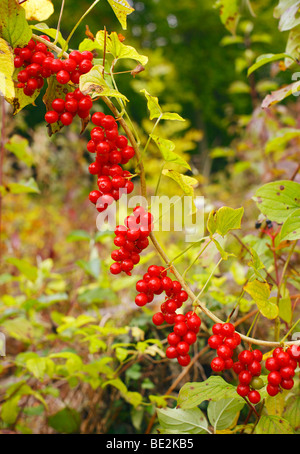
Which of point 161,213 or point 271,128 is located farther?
point 271,128

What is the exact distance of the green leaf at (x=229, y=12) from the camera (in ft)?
2.44

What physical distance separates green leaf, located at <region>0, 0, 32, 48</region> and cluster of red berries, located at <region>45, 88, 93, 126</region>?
88 mm

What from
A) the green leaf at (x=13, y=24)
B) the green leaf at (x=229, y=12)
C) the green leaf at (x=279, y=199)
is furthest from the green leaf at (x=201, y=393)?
the green leaf at (x=229, y=12)

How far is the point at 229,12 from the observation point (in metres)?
0.76

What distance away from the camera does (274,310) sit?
1.42ft

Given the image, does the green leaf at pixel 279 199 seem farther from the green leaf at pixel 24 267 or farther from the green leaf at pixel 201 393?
the green leaf at pixel 24 267

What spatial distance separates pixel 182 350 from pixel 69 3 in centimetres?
545

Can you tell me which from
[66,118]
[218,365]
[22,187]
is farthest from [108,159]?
[22,187]

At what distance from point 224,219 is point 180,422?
0.32 meters

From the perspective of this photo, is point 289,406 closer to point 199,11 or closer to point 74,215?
point 74,215

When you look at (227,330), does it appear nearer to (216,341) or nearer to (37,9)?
(216,341)

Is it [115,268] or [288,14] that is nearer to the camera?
[115,268]
